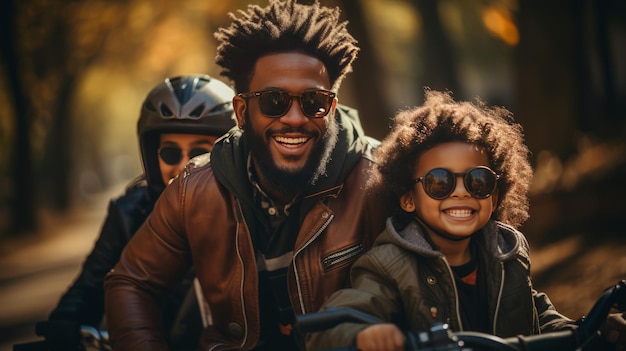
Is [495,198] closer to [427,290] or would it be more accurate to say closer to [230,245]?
[427,290]

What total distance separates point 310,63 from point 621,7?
1292cm

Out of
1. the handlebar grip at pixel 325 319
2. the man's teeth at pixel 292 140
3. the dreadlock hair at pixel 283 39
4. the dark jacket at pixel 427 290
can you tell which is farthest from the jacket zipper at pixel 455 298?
the dreadlock hair at pixel 283 39

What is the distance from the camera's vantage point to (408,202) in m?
3.47

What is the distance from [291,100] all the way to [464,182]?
959mm

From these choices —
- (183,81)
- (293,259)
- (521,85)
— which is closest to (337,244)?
(293,259)

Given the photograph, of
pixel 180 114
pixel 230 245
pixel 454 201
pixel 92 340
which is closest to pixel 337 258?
pixel 230 245

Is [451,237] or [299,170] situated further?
[299,170]

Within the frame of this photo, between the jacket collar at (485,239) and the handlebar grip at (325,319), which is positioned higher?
the jacket collar at (485,239)

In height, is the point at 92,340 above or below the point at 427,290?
below

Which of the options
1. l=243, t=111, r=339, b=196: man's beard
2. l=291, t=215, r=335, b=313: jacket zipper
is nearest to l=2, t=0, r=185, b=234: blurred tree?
l=243, t=111, r=339, b=196: man's beard

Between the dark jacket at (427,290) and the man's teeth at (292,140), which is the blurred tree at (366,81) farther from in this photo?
the dark jacket at (427,290)

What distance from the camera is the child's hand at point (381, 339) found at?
250 cm

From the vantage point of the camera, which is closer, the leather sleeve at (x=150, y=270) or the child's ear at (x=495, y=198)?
Answer: the child's ear at (x=495, y=198)

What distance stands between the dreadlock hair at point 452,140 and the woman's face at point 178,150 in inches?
64.2
